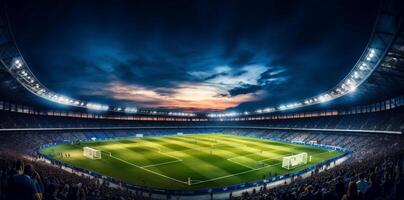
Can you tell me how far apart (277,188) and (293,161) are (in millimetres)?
17586

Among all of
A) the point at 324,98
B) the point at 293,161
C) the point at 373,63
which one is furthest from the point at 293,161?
the point at 324,98

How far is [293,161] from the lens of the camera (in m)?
40.3

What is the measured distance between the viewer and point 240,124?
128 m

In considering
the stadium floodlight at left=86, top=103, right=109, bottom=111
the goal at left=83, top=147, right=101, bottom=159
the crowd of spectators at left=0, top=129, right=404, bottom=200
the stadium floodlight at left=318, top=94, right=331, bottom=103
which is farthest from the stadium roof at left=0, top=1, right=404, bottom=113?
the stadium floodlight at left=86, top=103, right=109, bottom=111

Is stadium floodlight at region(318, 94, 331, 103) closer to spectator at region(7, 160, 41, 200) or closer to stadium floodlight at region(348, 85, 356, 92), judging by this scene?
stadium floodlight at region(348, 85, 356, 92)

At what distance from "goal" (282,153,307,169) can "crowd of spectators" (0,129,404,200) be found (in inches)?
289

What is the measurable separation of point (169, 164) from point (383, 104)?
1866 inches

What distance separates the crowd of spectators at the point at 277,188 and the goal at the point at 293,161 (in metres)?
7.33

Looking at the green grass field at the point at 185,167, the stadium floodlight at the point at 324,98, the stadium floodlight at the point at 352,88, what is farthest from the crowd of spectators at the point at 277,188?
the stadium floodlight at the point at 324,98

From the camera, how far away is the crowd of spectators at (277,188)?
→ 7.39 metres

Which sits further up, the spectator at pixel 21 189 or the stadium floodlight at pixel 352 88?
the stadium floodlight at pixel 352 88

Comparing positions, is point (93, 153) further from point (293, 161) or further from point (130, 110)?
point (130, 110)

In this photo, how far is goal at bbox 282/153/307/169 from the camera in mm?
39438

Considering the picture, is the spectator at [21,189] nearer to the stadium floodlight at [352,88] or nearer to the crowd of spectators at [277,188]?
the crowd of spectators at [277,188]
